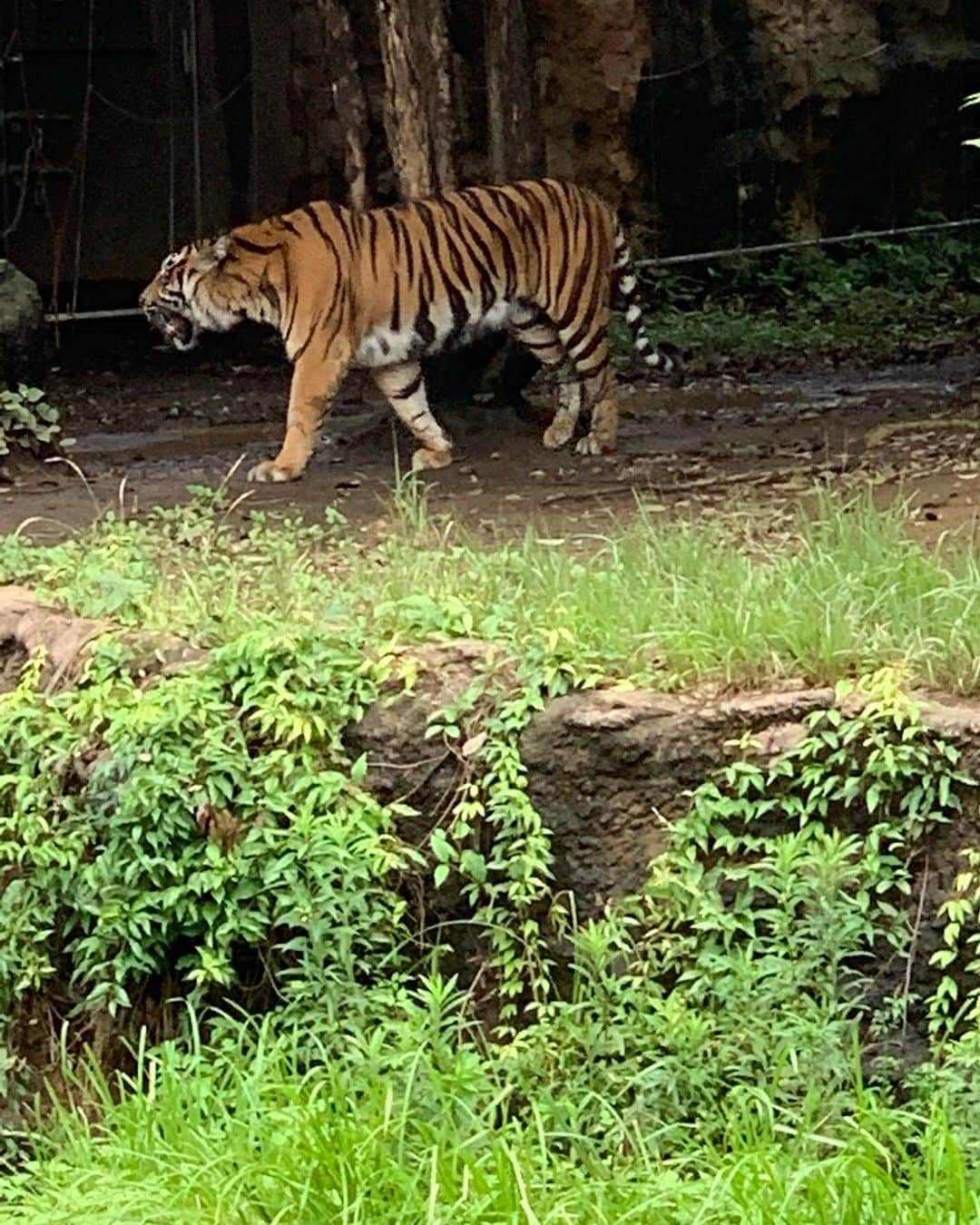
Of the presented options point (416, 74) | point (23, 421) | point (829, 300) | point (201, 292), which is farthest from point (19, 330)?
point (829, 300)

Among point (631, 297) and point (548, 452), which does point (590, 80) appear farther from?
point (548, 452)

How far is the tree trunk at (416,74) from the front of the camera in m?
7.43

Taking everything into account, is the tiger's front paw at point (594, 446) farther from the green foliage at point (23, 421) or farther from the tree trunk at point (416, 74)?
the green foliage at point (23, 421)

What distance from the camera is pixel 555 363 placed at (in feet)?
25.0

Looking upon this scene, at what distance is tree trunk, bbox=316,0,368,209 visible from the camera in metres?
7.93

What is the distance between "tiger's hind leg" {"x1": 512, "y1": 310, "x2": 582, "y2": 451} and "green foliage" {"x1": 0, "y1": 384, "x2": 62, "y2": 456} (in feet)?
6.02

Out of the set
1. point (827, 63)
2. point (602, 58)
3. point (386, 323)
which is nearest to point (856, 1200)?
point (386, 323)

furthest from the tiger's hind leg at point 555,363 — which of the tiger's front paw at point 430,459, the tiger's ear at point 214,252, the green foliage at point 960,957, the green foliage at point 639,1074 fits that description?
the green foliage at point 960,957

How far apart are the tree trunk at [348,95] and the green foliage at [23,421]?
1.53m

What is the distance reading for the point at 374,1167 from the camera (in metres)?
3.12

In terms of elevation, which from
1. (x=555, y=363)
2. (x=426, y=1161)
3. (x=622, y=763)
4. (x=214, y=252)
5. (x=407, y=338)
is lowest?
(x=426, y=1161)

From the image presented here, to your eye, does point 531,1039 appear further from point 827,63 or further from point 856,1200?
point 827,63

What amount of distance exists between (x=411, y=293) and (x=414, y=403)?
1.33 ft

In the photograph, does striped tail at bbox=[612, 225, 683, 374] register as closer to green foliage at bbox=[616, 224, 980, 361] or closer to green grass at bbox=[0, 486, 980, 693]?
green foliage at bbox=[616, 224, 980, 361]
